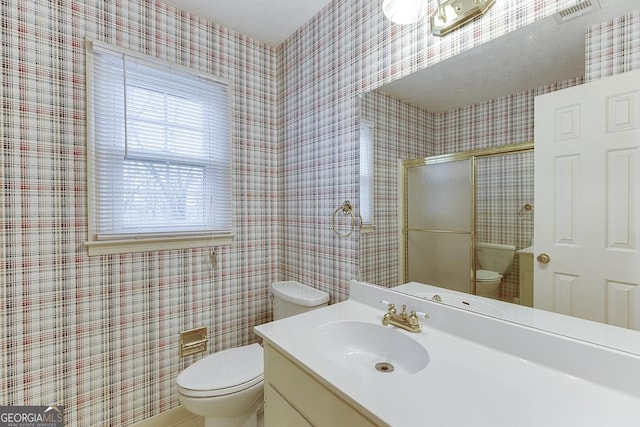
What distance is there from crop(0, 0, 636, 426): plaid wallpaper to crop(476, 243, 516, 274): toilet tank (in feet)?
2.02

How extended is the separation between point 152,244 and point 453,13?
1736 mm

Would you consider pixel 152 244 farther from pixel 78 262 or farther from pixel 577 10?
pixel 577 10

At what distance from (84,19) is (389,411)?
202 centimetres

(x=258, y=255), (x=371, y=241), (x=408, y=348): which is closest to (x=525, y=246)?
(x=408, y=348)

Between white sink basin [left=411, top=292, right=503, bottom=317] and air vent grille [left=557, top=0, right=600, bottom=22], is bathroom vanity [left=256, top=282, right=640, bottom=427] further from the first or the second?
air vent grille [left=557, top=0, right=600, bottom=22]

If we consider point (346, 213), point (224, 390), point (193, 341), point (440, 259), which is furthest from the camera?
point (193, 341)

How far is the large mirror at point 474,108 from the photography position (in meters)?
0.89

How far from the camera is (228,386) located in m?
1.33

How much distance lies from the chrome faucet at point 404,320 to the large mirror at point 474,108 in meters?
0.19

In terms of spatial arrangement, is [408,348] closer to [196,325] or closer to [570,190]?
[570,190]

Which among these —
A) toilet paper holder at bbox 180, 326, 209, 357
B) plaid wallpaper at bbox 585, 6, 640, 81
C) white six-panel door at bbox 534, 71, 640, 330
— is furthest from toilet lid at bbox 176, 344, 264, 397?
plaid wallpaper at bbox 585, 6, 640, 81

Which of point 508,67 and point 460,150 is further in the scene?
point 460,150

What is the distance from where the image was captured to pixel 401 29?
1281mm

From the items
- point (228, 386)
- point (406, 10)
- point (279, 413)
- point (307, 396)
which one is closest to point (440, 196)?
point (406, 10)
